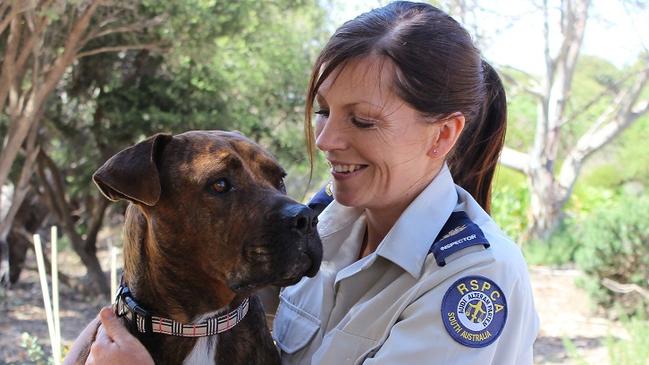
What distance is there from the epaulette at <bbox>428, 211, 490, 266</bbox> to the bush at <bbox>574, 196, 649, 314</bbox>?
23.8 ft

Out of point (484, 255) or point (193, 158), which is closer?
point (484, 255)

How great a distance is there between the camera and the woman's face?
2.63 meters

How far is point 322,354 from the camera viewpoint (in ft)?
8.42

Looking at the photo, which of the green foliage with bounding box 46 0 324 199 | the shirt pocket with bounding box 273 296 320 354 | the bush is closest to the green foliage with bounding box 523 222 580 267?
the bush

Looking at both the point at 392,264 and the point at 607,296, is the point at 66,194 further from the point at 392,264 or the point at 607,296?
Answer: the point at 392,264

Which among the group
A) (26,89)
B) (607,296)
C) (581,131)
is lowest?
(581,131)

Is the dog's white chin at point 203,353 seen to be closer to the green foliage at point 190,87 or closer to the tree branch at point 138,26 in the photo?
the tree branch at point 138,26

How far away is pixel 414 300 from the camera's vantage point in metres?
2.43

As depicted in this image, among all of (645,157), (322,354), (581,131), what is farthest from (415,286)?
(645,157)

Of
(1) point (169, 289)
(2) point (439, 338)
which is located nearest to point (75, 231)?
(1) point (169, 289)

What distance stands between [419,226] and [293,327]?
0.64m

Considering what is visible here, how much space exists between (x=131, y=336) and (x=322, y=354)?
0.63 metres

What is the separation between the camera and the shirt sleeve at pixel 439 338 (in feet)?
7.47

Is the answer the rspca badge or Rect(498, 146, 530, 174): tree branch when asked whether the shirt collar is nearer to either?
the rspca badge
